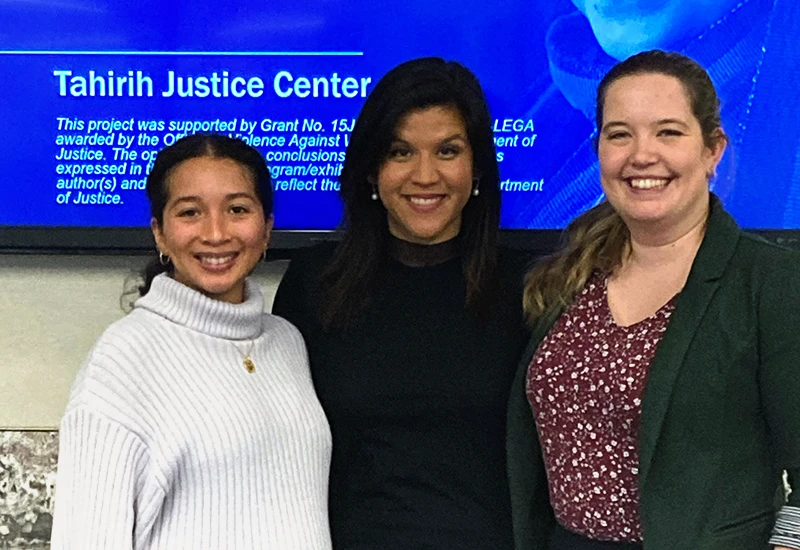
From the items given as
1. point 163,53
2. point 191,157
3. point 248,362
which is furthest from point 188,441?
point 163,53

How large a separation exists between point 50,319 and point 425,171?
96cm

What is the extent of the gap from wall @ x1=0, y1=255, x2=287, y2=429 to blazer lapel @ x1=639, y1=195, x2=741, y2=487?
38.0 inches

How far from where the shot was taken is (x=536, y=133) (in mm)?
1839

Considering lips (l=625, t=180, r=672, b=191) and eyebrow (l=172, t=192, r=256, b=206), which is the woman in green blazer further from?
eyebrow (l=172, t=192, r=256, b=206)

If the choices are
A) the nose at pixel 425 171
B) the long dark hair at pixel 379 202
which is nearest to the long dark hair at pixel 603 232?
the long dark hair at pixel 379 202

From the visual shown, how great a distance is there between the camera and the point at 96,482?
1.15 metres

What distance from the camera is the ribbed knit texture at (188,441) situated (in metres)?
1.16

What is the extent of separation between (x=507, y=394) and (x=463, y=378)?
0.08 meters

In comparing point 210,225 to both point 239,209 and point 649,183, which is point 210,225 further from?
point 649,183

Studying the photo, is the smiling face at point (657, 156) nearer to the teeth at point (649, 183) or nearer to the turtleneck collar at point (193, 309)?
the teeth at point (649, 183)

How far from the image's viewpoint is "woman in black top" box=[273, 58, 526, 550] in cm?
144

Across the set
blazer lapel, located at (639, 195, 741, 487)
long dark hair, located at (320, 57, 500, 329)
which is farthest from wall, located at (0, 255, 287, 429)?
blazer lapel, located at (639, 195, 741, 487)

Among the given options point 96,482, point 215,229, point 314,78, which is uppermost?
point 314,78

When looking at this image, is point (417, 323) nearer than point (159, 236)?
No
